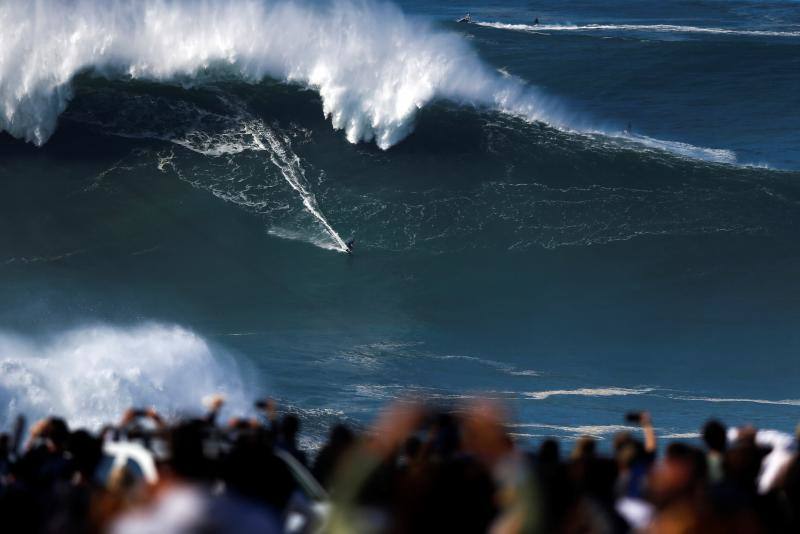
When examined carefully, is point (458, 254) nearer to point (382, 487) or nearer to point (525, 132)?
point (525, 132)

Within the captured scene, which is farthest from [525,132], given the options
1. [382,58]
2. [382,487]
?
[382,487]

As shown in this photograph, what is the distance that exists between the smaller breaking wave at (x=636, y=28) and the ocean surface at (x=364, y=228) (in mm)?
13733

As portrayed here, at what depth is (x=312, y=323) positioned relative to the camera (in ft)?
61.3

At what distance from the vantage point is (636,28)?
4762 cm

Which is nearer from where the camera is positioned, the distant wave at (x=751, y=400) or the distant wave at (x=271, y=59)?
the distant wave at (x=751, y=400)

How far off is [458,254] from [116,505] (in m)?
17.4

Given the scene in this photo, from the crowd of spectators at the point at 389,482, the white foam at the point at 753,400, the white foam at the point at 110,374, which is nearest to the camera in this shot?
the crowd of spectators at the point at 389,482

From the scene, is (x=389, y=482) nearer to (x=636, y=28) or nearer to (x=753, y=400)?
(x=753, y=400)

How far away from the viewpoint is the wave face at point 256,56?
25.1m

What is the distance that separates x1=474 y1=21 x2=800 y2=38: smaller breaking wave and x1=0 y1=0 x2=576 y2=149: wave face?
700 inches

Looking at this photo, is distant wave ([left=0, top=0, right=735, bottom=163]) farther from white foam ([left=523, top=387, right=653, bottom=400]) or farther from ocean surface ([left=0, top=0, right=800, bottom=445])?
white foam ([left=523, top=387, right=653, bottom=400])

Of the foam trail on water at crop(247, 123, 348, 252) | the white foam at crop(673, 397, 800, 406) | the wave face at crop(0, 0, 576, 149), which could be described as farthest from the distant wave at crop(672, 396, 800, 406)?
the wave face at crop(0, 0, 576, 149)

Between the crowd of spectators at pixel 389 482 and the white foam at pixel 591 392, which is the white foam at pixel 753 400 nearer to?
the white foam at pixel 591 392

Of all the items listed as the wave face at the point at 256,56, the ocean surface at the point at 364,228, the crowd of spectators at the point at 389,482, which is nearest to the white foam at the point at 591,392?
the ocean surface at the point at 364,228
